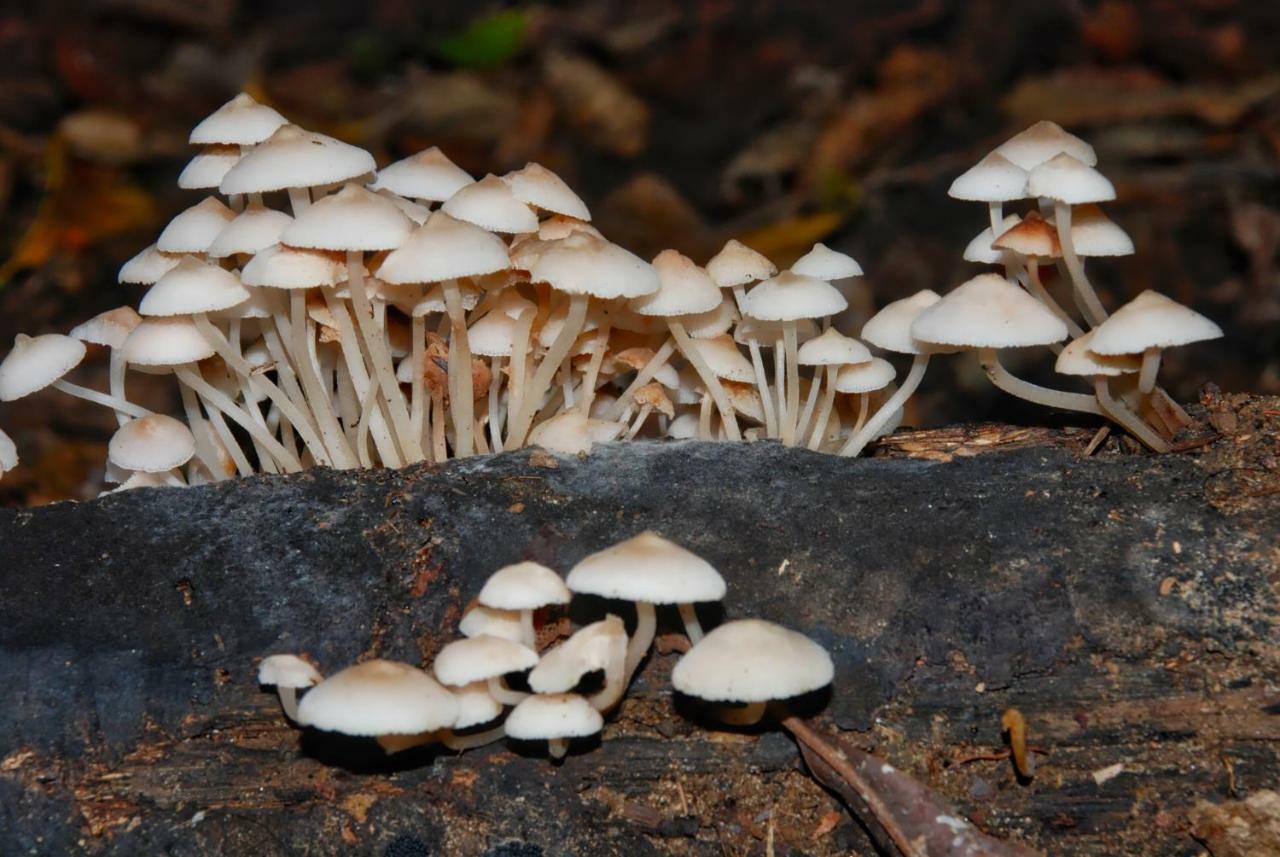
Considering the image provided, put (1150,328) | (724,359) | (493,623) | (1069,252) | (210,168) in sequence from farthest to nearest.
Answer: (724,359) → (210,168) → (1069,252) → (1150,328) → (493,623)

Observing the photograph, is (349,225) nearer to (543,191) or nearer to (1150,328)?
(543,191)

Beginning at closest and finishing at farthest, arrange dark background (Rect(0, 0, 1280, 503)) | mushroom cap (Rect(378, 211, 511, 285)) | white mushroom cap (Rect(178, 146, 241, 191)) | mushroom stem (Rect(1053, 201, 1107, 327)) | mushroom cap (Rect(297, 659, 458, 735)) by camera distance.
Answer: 1. mushroom cap (Rect(297, 659, 458, 735))
2. mushroom cap (Rect(378, 211, 511, 285))
3. mushroom stem (Rect(1053, 201, 1107, 327))
4. white mushroom cap (Rect(178, 146, 241, 191))
5. dark background (Rect(0, 0, 1280, 503))

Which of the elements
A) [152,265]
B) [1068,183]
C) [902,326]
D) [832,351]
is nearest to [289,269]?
[152,265]

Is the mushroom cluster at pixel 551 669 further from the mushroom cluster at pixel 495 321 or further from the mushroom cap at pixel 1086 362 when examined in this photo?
the mushroom cap at pixel 1086 362

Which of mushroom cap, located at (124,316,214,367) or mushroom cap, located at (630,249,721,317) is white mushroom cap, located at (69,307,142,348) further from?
mushroom cap, located at (630,249,721,317)

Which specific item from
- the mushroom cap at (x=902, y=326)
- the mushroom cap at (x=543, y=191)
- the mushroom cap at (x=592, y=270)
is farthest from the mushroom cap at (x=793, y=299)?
the mushroom cap at (x=543, y=191)

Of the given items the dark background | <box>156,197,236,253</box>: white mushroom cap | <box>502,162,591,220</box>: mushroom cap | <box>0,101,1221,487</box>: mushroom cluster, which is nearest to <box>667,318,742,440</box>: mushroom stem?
<box>0,101,1221,487</box>: mushroom cluster
